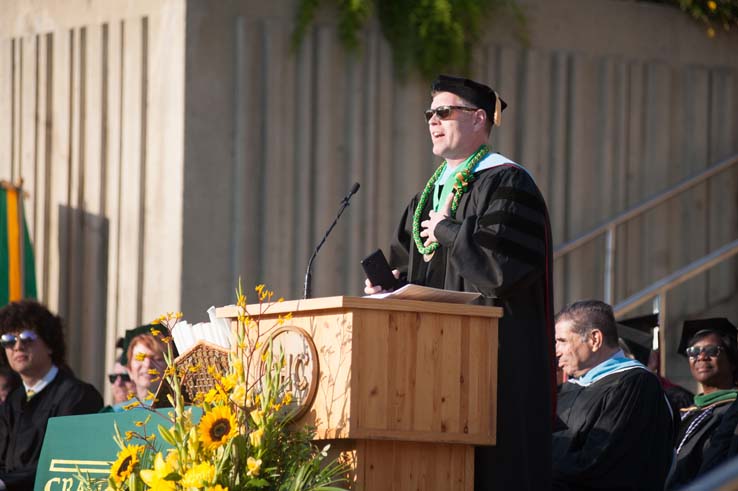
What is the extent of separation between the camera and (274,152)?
30.9ft

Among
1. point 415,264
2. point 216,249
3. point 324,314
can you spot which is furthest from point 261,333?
point 216,249

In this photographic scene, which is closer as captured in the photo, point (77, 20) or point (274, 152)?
point (274, 152)

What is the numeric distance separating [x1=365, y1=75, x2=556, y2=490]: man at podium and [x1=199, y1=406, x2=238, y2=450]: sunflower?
0.93m

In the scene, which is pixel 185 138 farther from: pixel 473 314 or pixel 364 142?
pixel 473 314

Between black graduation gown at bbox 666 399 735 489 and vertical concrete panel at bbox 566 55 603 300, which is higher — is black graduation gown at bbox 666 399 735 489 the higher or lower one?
the lower one

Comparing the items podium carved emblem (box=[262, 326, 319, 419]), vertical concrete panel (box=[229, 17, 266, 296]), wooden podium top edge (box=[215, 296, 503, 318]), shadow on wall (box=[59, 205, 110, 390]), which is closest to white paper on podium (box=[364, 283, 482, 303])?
wooden podium top edge (box=[215, 296, 503, 318])

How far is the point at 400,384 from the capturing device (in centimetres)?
422

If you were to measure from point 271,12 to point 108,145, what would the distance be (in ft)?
5.22

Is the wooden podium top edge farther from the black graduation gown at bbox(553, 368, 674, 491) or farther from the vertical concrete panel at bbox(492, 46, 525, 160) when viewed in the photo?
the vertical concrete panel at bbox(492, 46, 525, 160)

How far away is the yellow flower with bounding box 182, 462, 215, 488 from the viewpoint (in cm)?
396

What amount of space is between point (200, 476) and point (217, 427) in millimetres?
167

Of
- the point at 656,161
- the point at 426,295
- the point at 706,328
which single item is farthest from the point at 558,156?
the point at 426,295

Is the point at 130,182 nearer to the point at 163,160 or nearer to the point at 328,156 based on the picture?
the point at 163,160

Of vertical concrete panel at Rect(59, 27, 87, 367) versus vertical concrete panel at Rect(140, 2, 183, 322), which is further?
vertical concrete panel at Rect(59, 27, 87, 367)
